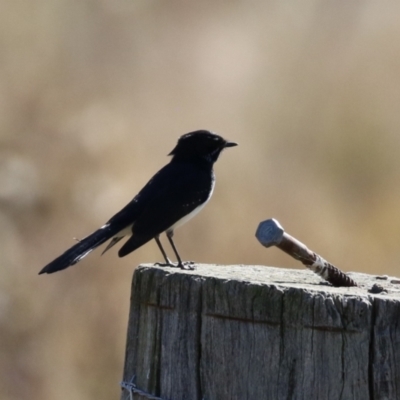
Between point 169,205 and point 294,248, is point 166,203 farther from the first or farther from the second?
point 294,248

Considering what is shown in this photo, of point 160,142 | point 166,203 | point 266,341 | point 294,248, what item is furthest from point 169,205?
point 160,142

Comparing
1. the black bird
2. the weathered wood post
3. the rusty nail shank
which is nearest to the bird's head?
the black bird

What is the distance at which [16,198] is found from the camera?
8.32 m

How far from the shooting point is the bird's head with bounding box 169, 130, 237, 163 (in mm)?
6582

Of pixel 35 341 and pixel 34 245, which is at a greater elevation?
pixel 34 245

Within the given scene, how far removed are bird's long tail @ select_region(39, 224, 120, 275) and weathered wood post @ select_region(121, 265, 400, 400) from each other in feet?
3.88

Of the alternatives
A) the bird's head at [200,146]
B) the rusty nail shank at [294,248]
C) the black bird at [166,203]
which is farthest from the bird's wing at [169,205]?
the rusty nail shank at [294,248]

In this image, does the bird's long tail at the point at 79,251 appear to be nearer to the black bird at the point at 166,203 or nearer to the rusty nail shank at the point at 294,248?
the black bird at the point at 166,203

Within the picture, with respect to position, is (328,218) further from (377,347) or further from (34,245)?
(377,347)

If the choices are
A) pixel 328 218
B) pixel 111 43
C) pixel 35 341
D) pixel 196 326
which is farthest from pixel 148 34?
pixel 196 326

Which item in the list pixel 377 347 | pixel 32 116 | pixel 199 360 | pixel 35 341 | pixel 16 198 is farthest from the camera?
pixel 32 116

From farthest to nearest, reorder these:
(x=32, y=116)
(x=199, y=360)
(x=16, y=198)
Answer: (x=32, y=116)
(x=16, y=198)
(x=199, y=360)

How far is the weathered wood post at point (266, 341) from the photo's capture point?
335cm

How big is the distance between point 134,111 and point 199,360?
22.0 feet
